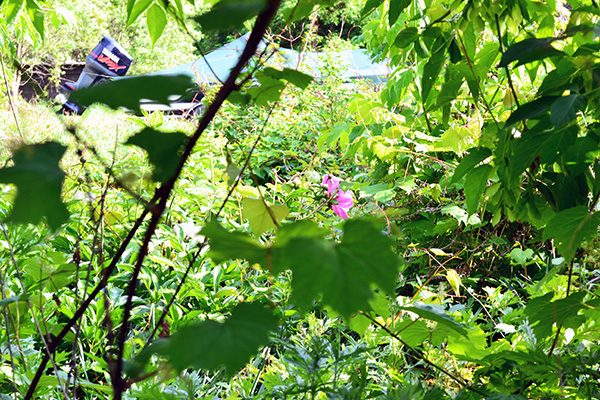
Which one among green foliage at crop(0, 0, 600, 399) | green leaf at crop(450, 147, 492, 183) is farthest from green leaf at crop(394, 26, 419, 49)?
green leaf at crop(450, 147, 492, 183)

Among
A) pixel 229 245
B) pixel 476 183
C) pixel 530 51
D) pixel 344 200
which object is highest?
pixel 530 51

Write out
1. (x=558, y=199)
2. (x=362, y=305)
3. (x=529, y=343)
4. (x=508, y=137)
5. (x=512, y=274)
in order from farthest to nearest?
(x=512, y=274), (x=529, y=343), (x=558, y=199), (x=508, y=137), (x=362, y=305)

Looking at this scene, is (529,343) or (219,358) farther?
(529,343)

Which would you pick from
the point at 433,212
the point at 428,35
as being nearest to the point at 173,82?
the point at 428,35

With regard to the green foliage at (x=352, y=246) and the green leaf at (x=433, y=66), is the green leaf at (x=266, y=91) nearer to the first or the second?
the green foliage at (x=352, y=246)

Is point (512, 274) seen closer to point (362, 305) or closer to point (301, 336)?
point (301, 336)

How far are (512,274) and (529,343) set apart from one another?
39.6 inches

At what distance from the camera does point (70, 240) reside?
1.82 metres

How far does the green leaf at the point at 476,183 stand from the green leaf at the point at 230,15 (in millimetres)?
728

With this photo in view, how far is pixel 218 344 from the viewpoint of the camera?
0.27 metres

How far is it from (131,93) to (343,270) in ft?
0.52

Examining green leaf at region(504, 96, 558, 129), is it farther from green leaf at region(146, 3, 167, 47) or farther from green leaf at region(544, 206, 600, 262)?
green leaf at region(146, 3, 167, 47)

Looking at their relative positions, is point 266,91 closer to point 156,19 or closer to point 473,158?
point 156,19

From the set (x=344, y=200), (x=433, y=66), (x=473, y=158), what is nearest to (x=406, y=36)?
(x=433, y=66)
